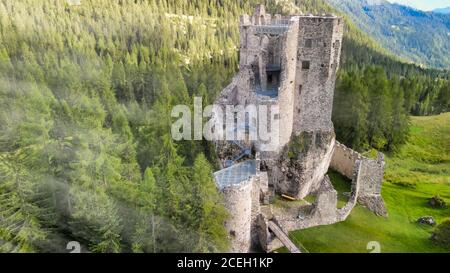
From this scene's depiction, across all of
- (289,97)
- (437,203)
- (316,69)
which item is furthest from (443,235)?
(316,69)

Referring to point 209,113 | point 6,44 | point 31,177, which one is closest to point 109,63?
point 6,44

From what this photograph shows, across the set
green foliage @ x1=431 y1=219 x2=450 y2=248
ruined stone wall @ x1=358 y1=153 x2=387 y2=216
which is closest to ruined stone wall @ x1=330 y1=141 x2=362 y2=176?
ruined stone wall @ x1=358 y1=153 x2=387 y2=216

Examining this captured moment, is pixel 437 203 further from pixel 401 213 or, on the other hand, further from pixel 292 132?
pixel 292 132

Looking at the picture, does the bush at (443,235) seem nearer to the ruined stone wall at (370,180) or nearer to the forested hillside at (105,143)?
the ruined stone wall at (370,180)

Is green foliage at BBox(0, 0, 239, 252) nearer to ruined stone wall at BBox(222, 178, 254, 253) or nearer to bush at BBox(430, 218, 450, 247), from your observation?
ruined stone wall at BBox(222, 178, 254, 253)

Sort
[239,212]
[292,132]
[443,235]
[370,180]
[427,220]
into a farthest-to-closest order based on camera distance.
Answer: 1. [370,180]
2. [292,132]
3. [427,220]
4. [443,235]
5. [239,212]

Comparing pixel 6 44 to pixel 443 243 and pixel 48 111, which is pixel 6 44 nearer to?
pixel 48 111

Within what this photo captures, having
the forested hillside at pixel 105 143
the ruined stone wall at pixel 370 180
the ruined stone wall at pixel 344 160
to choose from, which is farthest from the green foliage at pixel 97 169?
the ruined stone wall at pixel 370 180
